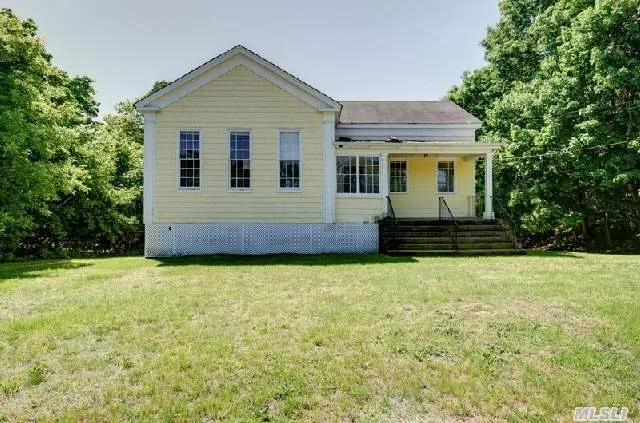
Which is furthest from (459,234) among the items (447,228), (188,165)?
(188,165)

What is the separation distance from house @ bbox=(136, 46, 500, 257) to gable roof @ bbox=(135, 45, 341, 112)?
4 centimetres

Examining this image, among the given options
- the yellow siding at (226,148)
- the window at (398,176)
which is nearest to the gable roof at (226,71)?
the yellow siding at (226,148)

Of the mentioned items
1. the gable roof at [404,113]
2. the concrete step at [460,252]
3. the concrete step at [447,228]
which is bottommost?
the concrete step at [460,252]

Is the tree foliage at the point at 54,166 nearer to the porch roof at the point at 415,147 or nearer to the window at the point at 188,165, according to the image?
the window at the point at 188,165

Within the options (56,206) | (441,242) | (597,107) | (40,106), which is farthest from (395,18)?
(56,206)

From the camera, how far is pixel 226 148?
1504 cm

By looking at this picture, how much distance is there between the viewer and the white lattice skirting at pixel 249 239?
589 inches

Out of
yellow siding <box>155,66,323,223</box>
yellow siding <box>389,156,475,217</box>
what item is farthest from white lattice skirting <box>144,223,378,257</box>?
yellow siding <box>389,156,475,217</box>

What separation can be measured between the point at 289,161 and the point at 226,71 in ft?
12.9

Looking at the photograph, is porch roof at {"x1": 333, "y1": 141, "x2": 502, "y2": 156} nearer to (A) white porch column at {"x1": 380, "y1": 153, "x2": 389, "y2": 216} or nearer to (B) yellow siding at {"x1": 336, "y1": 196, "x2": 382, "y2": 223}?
(A) white porch column at {"x1": 380, "y1": 153, "x2": 389, "y2": 216}

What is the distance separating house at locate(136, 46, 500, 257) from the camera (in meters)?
14.9

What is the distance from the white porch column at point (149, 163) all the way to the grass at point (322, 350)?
6.01 m

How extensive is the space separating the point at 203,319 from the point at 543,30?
24.1m

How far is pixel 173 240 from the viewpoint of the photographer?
1498cm
